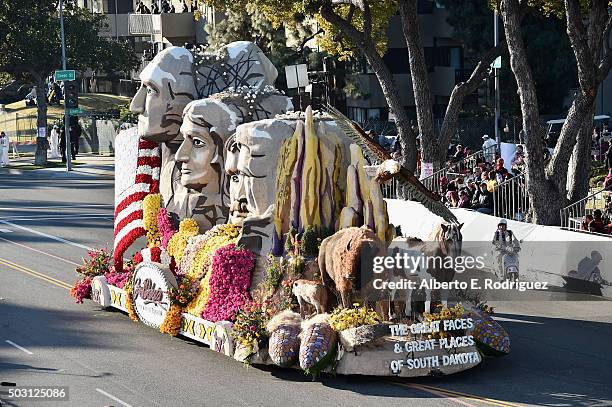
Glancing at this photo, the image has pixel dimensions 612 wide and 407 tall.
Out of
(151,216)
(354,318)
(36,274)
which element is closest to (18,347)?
(151,216)

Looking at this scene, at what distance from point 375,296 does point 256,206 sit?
3.82 meters

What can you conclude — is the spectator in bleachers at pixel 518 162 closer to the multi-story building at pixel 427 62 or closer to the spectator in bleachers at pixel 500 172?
the spectator in bleachers at pixel 500 172

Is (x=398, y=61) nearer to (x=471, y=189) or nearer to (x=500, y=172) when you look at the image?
(x=500, y=172)

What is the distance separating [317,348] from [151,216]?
8.46 meters

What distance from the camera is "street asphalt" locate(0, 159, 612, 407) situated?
65.7ft

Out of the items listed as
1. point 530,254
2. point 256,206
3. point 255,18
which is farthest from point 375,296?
point 255,18

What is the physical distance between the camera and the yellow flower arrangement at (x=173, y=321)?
80.2ft

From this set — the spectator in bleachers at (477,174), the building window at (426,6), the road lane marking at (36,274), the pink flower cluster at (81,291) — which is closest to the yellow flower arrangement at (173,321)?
the pink flower cluster at (81,291)

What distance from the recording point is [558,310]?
26.8m

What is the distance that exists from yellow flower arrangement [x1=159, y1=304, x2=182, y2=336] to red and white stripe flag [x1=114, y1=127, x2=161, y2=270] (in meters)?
4.15

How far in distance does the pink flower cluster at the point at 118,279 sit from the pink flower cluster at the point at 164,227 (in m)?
1.05

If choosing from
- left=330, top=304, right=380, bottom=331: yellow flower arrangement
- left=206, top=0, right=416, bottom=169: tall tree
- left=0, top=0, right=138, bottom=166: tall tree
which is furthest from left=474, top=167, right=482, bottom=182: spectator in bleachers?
left=0, top=0, right=138, bottom=166: tall tree

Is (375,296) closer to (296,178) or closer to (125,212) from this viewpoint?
(296,178)

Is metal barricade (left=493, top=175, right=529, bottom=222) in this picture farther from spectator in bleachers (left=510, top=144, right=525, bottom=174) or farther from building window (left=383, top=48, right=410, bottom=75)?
building window (left=383, top=48, right=410, bottom=75)
